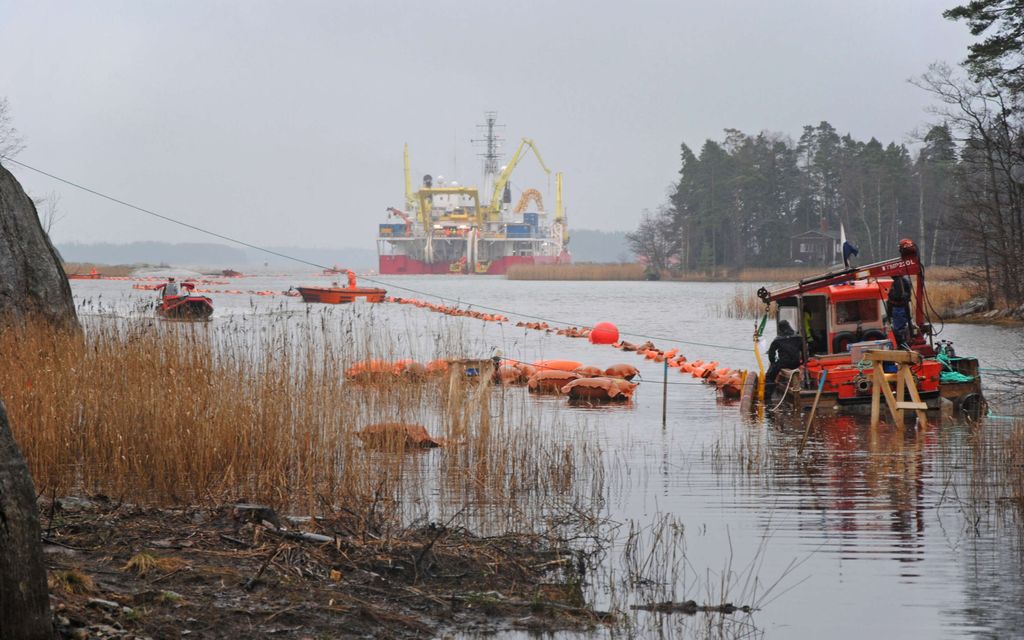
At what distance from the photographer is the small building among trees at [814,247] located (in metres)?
85.2

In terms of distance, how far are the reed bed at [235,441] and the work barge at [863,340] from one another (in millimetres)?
5692

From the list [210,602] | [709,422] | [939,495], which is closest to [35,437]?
[210,602]

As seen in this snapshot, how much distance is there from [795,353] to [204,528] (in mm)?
10907

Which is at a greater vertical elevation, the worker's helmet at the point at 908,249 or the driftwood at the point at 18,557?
the worker's helmet at the point at 908,249

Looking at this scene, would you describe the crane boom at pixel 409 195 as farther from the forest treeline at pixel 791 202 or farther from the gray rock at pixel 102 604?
the gray rock at pixel 102 604

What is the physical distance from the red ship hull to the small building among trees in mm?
52562

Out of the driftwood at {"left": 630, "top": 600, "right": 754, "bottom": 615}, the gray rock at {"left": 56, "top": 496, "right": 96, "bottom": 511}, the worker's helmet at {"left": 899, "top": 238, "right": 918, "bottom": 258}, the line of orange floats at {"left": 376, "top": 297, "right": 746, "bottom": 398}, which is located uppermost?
the worker's helmet at {"left": 899, "top": 238, "right": 918, "bottom": 258}

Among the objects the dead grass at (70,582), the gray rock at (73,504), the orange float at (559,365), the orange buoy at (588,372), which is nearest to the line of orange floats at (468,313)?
the orange float at (559,365)

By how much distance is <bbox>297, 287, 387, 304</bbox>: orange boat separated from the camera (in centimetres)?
4997

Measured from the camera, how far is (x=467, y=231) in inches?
5281

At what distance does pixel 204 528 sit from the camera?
6305mm

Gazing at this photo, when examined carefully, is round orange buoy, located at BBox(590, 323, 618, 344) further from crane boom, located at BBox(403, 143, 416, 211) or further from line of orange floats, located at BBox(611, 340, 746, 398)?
crane boom, located at BBox(403, 143, 416, 211)

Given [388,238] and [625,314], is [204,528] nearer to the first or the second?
[625,314]

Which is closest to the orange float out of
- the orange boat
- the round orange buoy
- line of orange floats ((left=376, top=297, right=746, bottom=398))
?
line of orange floats ((left=376, top=297, right=746, bottom=398))
